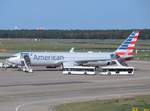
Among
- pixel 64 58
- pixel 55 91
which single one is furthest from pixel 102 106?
pixel 64 58

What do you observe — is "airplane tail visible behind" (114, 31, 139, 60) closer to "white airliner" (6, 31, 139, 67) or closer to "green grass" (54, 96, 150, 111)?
"white airliner" (6, 31, 139, 67)

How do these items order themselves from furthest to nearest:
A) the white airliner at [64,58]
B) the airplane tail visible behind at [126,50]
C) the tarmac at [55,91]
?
the airplane tail visible behind at [126,50] → the white airliner at [64,58] → the tarmac at [55,91]

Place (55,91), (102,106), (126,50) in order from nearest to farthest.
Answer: (102,106), (55,91), (126,50)

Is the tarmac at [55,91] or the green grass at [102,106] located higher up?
the green grass at [102,106]

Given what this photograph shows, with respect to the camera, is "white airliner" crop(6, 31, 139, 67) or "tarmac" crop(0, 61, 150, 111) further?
"white airliner" crop(6, 31, 139, 67)

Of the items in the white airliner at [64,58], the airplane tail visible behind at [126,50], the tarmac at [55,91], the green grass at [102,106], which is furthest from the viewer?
the airplane tail visible behind at [126,50]

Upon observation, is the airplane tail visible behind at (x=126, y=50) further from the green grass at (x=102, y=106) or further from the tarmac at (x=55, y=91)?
the green grass at (x=102, y=106)

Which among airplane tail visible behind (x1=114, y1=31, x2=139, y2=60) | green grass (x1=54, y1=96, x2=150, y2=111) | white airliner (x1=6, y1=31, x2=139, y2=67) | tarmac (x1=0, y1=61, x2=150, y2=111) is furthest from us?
airplane tail visible behind (x1=114, y1=31, x2=139, y2=60)

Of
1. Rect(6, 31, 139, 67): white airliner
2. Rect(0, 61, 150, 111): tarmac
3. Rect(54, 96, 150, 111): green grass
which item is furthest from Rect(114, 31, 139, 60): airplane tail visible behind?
Rect(54, 96, 150, 111): green grass

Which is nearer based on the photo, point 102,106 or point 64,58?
point 102,106

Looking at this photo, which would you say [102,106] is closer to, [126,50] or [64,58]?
[64,58]

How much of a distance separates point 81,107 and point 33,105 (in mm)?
4626

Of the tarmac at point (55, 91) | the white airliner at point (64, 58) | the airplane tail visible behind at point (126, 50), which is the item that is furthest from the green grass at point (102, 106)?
the airplane tail visible behind at point (126, 50)

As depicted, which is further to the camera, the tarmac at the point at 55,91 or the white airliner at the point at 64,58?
the white airliner at the point at 64,58
